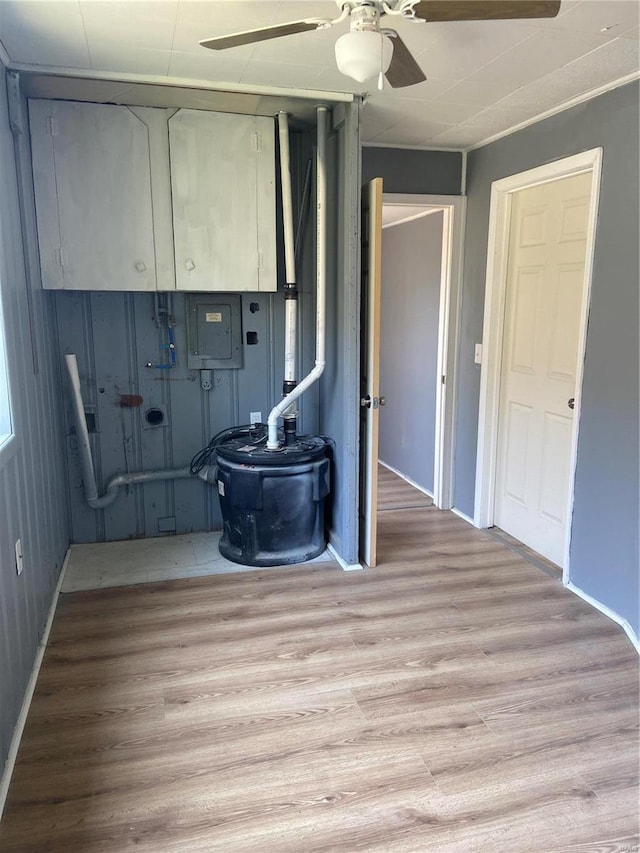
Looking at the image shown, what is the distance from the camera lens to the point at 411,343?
5113 mm

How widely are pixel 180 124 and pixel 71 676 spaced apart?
2759 millimetres

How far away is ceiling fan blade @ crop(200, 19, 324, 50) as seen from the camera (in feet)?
6.05

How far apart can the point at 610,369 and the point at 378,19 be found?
1.88 metres

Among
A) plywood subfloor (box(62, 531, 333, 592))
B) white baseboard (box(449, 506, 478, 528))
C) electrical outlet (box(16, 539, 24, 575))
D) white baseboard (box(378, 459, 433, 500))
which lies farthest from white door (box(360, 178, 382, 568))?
electrical outlet (box(16, 539, 24, 575))

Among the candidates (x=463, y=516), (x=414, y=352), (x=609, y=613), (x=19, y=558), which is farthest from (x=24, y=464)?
(x=414, y=352)

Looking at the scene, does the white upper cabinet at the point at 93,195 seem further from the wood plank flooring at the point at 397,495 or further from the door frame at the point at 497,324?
the wood plank flooring at the point at 397,495

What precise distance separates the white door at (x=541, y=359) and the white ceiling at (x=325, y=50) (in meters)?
0.60

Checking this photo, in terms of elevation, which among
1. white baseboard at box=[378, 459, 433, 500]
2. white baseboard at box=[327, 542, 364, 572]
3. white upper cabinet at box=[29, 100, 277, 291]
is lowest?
white baseboard at box=[327, 542, 364, 572]

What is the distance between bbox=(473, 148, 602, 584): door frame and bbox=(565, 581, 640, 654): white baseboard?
0.28 ft

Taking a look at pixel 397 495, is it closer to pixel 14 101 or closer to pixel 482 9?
pixel 14 101

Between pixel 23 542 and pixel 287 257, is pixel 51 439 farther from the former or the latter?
pixel 287 257

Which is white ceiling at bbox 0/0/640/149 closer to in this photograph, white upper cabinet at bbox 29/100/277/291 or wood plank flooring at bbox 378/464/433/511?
white upper cabinet at bbox 29/100/277/291

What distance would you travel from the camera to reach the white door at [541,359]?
340cm

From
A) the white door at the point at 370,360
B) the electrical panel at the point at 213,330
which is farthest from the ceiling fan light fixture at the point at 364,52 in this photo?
the electrical panel at the point at 213,330
